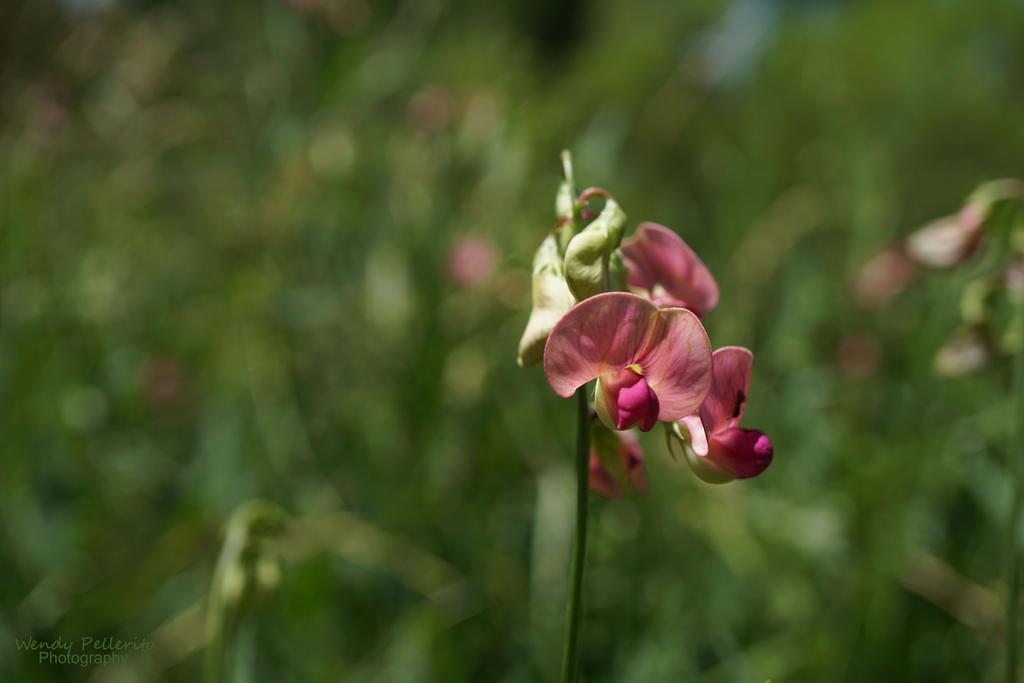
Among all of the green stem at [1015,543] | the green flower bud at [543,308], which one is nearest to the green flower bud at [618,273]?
the green flower bud at [543,308]

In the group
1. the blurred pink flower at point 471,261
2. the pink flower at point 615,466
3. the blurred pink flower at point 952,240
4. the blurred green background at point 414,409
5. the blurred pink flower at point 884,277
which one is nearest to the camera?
the pink flower at point 615,466

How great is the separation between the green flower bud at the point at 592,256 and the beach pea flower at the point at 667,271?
9 cm

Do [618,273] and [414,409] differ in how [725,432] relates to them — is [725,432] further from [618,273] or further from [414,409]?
[414,409]

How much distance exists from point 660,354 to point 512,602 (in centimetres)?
81

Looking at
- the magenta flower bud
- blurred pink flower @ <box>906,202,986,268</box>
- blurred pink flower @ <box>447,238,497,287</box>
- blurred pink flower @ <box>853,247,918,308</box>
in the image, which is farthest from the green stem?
blurred pink flower @ <box>853,247,918,308</box>

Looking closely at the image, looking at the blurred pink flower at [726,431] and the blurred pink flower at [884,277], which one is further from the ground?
the blurred pink flower at [726,431]

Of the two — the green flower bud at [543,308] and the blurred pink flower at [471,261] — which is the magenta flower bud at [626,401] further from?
the blurred pink flower at [471,261]

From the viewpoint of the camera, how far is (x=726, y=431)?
17.3 inches

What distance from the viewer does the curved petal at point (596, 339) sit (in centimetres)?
39

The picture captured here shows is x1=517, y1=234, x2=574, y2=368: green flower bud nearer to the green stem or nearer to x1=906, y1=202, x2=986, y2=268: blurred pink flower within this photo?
the green stem

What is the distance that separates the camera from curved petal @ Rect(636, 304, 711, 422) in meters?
0.39

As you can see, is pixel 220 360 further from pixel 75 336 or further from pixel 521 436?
pixel 521 436

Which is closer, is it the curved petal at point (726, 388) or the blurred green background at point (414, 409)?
the curved petal at point (726, 388)

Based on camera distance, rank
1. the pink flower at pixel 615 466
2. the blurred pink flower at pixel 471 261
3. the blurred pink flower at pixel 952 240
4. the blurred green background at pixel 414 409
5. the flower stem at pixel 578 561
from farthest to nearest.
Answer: the blurred pink flower at pixel 471 261 → the blurred green background at pixel 414 409 → the blurred pink flower at pixel 952 240 → the pink flower at pixel 615 466 → the flower stem at pixel 578 561
